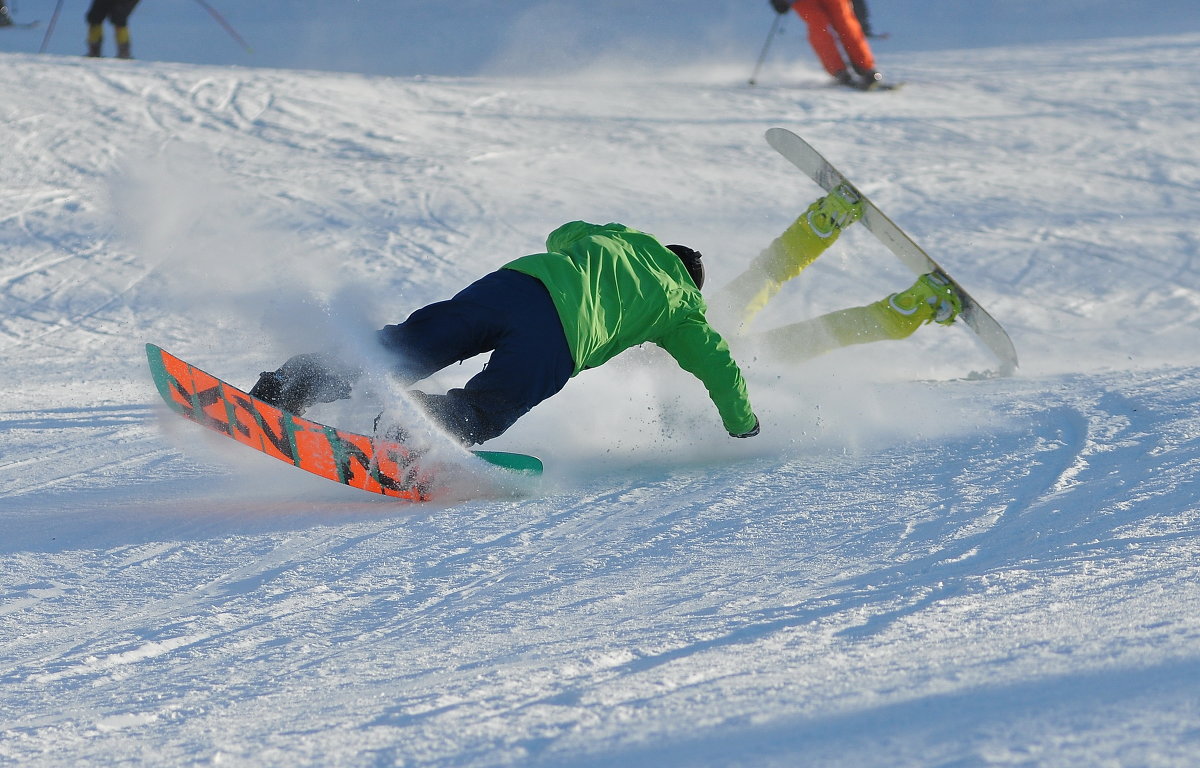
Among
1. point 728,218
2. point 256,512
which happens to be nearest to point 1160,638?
point 256,512

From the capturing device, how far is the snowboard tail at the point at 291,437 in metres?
3.16

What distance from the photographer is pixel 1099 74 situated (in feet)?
35.1

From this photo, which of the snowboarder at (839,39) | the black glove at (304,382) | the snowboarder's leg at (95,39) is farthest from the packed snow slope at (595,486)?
the snowboarder at (839,39)

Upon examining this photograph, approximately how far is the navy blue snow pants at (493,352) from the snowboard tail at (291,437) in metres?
0.14

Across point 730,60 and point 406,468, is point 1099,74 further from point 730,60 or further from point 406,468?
point 406,468

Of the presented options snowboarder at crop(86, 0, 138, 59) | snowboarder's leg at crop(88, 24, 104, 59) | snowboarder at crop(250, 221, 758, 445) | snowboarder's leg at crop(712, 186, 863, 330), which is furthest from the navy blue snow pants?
snowboarder's leg at crop(88, 24, 104, 59)

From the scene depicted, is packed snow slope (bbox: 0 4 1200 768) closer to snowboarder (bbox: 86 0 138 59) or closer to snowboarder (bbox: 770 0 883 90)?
snowboarder (bbox: 86 0 138 59)

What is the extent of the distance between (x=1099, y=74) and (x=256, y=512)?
32.5 ft

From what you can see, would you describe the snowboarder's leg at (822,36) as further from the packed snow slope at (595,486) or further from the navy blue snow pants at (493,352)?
the navy blue snow pants at (493,352)

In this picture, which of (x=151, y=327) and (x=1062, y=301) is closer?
(x=151, y=327)

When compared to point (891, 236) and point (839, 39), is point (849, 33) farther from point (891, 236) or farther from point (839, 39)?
point (891, 236)

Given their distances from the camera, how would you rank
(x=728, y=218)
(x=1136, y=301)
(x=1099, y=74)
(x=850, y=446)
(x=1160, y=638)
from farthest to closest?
(x=1099, y=74)
(x=728, y=218)
(x=1136, y=301)
(x=850, y=446)
(x=1160, y=638)

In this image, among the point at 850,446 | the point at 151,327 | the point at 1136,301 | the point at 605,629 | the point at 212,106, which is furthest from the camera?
the point at 212,106

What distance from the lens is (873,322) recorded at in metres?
4.53
